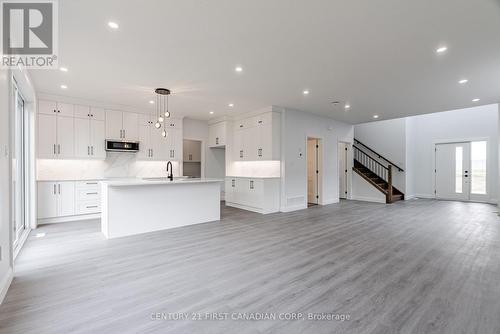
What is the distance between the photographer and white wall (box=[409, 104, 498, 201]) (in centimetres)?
777

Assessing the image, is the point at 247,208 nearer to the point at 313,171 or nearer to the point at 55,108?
the point at 313,171

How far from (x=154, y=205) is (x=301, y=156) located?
4401 mm

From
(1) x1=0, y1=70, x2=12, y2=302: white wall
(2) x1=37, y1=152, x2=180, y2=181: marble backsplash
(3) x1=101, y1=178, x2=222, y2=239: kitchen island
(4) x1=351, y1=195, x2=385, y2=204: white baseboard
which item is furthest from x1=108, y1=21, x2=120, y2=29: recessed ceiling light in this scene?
(4) x1=351, y1=195, x2=385, y2=204: white baseboard

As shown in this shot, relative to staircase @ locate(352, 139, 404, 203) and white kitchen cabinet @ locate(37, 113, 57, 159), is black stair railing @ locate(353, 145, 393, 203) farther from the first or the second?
white kitchen cabinet @ locate(37, 113, 57, 159)

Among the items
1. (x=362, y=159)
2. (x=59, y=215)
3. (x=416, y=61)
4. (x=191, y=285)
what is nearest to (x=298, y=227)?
(x=191, y=285)

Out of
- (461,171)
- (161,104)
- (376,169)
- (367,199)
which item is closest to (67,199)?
(161,104)

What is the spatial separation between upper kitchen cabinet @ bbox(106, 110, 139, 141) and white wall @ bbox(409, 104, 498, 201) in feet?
33.6

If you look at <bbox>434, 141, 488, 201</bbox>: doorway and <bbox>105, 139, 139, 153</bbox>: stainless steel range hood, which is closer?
<bbox>105, 139, 139, 153</bbox>: stainless steel range hood

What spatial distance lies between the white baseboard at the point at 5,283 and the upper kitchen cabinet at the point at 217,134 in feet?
19.4

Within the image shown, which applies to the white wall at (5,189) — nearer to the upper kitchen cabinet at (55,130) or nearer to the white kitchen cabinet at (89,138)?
the upper kitchen cabinet at (55,130)

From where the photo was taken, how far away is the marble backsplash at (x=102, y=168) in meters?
5.63

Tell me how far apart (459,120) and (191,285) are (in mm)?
10753

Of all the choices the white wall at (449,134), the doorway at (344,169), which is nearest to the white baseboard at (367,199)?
the doorway at (344,169)

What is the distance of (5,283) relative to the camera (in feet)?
7.64
